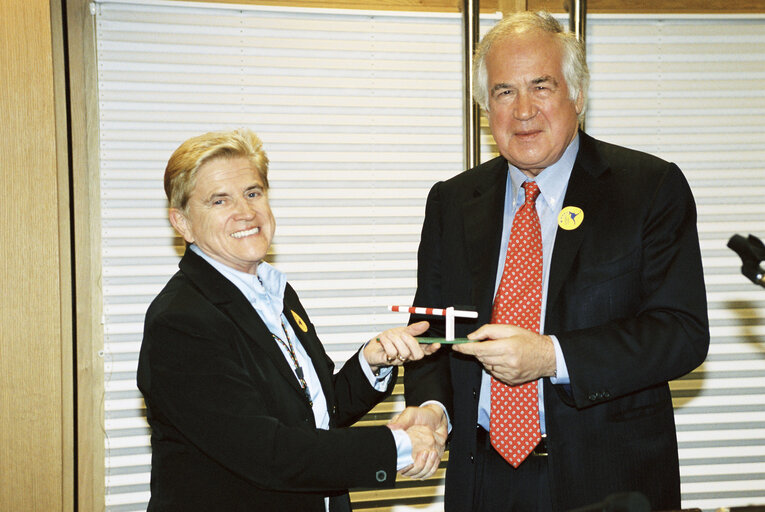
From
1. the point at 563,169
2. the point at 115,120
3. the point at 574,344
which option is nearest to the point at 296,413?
the point at 574,344

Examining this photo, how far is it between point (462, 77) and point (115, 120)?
1695 mm

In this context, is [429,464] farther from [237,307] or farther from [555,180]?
[555,180]

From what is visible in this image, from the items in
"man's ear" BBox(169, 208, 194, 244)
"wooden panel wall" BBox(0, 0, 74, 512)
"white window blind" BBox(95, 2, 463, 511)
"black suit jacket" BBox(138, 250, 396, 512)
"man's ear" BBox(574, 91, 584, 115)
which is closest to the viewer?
"black suit jacket" BBox(138, 250, 396, 512)

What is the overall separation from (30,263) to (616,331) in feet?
8.17

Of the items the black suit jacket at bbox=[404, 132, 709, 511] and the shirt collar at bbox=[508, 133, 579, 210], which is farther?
the shirt collar at bbox=[508, 133, 579, 210]

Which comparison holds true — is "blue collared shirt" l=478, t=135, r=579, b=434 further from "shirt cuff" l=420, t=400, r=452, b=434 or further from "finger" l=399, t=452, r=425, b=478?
"finger" l=399, t=452, r=425, b=478

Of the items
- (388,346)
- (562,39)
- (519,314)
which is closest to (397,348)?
(388,346)

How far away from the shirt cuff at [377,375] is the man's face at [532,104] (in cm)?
80

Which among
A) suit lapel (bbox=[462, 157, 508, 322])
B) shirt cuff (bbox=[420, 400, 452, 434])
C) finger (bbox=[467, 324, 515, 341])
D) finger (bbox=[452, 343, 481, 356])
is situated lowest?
shirt cuff (bbox=[420, 400, 452, 434])

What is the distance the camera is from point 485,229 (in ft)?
7.72

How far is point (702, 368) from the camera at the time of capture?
390cm

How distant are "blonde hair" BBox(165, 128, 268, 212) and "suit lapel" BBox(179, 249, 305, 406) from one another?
0.68 ft

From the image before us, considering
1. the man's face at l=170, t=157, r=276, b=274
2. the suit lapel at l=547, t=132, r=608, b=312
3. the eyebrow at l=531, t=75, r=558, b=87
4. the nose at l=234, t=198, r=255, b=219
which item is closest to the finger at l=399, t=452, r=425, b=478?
the suit lapel at l=547, t=132, r=608, b=312

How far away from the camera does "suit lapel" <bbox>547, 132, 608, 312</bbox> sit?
7.00ft
